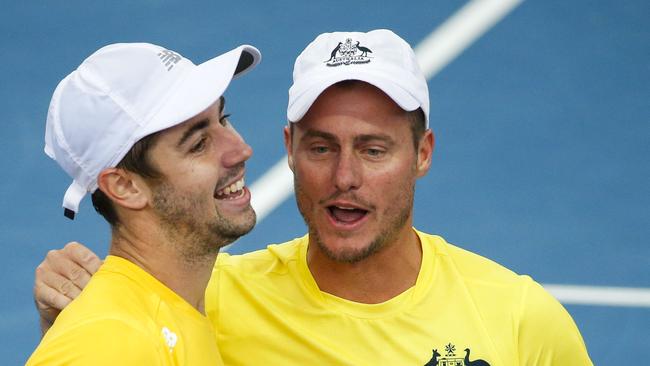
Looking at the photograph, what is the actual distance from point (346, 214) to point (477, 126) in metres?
5.36

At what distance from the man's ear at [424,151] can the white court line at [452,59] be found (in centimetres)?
389

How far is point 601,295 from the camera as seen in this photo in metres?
9.45

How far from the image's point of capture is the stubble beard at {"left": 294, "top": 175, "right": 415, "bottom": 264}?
17.7 ft

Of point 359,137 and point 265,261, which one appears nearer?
point 359,137

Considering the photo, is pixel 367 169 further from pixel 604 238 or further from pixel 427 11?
pixel 427 11

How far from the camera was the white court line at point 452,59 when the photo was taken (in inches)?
371

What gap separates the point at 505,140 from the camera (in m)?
10.6

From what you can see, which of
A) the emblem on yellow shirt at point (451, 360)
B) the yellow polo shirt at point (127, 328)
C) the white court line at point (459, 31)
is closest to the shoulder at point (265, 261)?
the yellow polo shirt at point (127, 328)

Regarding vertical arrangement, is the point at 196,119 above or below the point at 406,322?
above

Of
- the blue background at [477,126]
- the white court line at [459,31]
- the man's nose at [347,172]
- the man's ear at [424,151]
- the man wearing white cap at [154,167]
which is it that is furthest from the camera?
the white court line at [459,31]

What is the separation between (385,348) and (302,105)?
941 mm

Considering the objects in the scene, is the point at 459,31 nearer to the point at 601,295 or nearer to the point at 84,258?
the point at 601,295

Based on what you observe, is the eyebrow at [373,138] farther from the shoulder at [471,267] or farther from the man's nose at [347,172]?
the shoulder at [471,267]

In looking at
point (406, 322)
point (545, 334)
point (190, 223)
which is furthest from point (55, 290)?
point (545, 334)
